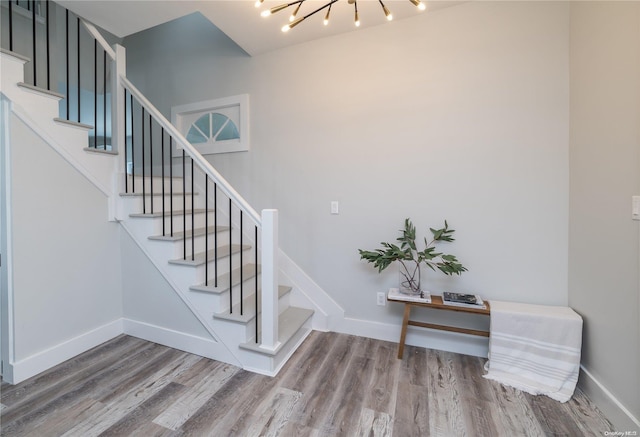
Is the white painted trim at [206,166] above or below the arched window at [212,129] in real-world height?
below

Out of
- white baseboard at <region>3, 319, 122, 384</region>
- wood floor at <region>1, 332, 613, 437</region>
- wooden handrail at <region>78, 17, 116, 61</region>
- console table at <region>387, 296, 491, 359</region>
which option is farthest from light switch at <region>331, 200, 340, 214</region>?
wooden handrail at <region>78, 17, 116, 61</region>

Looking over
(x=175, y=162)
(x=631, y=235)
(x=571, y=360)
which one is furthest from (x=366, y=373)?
(x=175, y=162)

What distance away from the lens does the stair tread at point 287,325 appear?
6.37 ft

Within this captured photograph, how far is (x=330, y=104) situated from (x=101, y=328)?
9.21ft

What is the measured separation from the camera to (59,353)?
2035mm

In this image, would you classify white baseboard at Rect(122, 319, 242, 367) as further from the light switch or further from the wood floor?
the light switch

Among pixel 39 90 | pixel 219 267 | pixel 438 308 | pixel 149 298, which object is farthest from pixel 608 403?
pixel 39 90

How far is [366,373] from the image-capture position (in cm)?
195

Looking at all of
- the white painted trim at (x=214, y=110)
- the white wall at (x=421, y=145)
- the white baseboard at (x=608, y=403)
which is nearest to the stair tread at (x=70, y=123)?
the white painted trim at (x=214, y=110)

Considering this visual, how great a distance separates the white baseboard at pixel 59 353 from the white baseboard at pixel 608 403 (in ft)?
11.6

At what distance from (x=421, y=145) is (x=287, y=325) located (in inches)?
73.9

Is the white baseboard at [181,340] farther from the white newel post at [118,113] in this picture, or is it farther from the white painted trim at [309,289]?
the white newel post at [118,113]

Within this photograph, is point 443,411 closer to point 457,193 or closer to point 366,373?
point 366,373

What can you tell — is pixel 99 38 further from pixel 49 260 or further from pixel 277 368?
pixel 277 368
